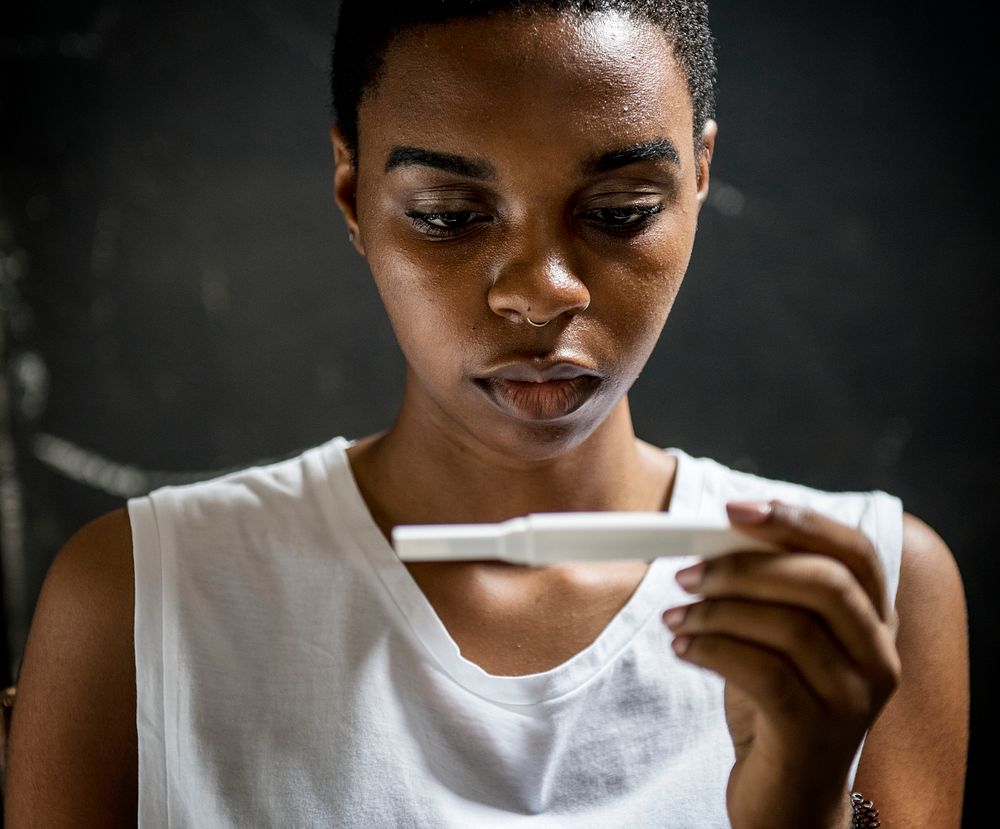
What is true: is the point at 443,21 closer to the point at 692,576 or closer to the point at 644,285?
the point at 644,285

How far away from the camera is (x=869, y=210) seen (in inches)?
49.6

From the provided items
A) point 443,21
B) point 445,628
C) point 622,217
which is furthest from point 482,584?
point 443,21

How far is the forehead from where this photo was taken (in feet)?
2.21

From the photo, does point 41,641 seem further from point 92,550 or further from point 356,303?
point 356,303

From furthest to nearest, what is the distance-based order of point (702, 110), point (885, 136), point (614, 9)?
point (885, 136) < point (702, 110) < point (614, 9)

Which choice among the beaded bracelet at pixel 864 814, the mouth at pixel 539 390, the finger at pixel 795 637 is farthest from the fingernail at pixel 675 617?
the beaded bracelet at pixel 864 814

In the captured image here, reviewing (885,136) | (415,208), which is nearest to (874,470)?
(885,136)

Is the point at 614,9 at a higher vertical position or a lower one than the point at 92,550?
higher

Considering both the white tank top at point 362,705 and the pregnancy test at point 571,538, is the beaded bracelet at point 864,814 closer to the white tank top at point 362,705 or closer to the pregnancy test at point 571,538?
the white tank top at point 362,705

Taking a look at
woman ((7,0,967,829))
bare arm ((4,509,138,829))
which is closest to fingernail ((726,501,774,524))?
woman ((7,0,967,829))

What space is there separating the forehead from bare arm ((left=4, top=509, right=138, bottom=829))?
1.29 feet

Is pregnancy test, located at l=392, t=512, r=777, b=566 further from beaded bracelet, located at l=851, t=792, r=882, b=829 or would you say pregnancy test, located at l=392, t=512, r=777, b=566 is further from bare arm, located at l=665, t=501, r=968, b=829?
beaded bracelet, located at l=851, t=792, r=882, b=829

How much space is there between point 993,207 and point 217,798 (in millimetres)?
1062

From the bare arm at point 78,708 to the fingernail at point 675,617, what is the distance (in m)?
0.42
